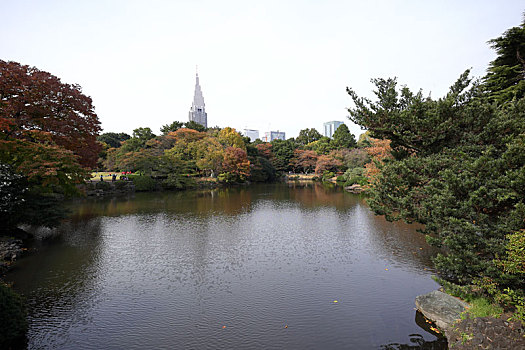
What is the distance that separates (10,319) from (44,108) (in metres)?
10.9

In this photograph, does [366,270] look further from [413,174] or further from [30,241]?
[30,241]

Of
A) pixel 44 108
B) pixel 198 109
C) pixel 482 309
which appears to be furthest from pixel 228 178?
pixel 198 109

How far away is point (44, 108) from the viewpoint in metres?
12.3

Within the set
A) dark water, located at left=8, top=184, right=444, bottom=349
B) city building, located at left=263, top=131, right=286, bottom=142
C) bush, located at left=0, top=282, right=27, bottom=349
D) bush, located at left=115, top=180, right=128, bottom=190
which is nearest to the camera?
bush, located at left=0, top=282, right=27, bottom=349

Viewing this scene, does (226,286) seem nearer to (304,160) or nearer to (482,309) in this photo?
(482,309)

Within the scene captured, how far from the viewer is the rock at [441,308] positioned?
4.86 metres

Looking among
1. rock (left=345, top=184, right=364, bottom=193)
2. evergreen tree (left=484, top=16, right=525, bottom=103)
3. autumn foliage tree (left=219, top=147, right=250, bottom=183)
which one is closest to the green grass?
evergreen tree (left=484, top=16, right=525, bottom=103)

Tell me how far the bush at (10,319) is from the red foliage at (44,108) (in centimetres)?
801

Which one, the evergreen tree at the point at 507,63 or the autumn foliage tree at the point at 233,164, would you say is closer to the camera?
the evergreen tree at the point at 507,63

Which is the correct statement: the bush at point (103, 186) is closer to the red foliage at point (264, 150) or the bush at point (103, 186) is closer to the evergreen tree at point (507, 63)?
the evergreen tree at point (507, 63)

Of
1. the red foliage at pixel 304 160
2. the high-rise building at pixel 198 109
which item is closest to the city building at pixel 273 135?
the high-rise building at pixel 198 109

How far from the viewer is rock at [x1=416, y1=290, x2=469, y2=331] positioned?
4859 millimetres

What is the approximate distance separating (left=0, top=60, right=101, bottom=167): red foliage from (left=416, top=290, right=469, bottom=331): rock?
12.7 m

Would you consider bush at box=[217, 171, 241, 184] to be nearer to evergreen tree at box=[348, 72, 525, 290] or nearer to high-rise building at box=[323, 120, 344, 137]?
evergreen tree at box=[348, 72, 525, 290]
